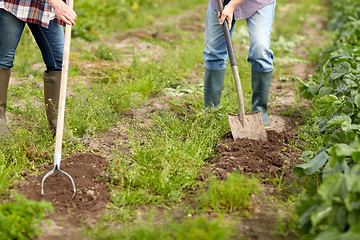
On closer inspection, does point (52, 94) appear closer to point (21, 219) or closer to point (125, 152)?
point (125, 152)

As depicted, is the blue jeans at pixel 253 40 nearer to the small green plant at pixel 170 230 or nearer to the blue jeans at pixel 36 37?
the blue jeans at pixel 36 37

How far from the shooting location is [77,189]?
2.63 meters

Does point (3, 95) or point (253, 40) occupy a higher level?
point (253, 40)

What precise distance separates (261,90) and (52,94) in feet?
5.61

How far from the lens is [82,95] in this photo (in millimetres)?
3695

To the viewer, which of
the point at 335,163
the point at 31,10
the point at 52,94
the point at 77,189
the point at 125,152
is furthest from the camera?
the point at 52,94

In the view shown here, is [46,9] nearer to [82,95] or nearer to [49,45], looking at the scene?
[49,45]

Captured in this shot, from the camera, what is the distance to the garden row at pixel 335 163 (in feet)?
6.37

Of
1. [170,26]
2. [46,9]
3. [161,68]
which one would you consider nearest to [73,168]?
[46,9]

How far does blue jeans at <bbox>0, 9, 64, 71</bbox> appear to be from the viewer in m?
2.91

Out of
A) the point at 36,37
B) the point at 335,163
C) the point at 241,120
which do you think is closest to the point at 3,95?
the point at 36,37

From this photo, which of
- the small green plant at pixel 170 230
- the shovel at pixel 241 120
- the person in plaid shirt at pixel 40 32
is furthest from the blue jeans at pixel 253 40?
the small green plant at pixel 170 230

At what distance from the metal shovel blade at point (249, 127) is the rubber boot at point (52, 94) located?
1357 millimetres

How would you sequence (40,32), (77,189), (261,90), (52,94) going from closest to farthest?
(77,189) < (40,32) < (52,94) < (261,90)
